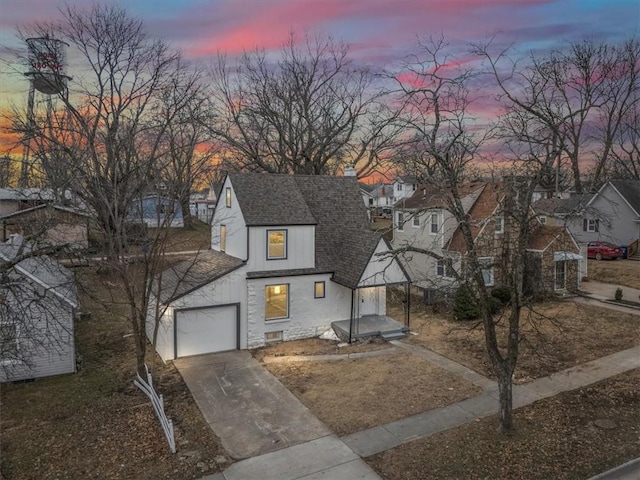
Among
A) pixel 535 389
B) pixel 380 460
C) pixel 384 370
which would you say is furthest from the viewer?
pixel 384 370

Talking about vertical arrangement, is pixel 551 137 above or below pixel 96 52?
below

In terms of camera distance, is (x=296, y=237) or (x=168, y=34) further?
(x=168, y=34)

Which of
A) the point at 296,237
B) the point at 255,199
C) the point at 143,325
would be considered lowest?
the point at 143,325

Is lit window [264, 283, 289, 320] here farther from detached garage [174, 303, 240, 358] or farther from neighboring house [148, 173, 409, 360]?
detached garage [174, 303, 240, 358]

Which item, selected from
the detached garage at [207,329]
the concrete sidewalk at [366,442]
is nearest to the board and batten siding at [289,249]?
the detached garage at [207,329]

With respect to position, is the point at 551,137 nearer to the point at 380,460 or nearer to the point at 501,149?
the point at 501,149

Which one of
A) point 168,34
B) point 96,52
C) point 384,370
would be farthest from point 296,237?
point 96,52
